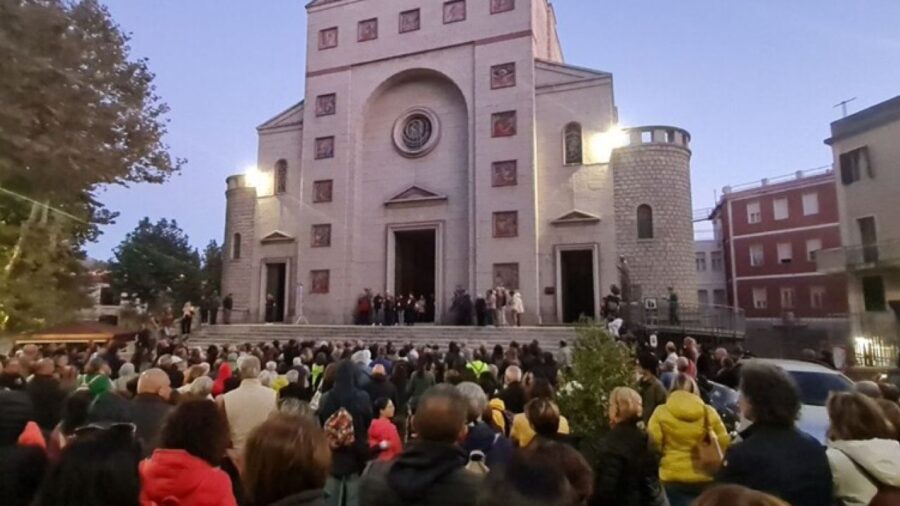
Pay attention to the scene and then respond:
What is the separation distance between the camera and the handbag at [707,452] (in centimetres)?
369

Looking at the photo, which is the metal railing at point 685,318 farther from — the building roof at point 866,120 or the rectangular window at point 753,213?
the rectangular window at point 753,213

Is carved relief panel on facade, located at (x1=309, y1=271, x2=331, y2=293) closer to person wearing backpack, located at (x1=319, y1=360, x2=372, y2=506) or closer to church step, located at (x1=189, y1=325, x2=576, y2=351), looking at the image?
church step, located at (x1=189, y1=325, x2=576, y2=351)

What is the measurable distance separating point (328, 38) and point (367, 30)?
7.67 ft

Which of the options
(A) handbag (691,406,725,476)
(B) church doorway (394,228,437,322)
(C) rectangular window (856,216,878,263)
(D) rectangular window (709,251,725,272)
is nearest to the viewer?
(A) handbag (691,406,725,476)

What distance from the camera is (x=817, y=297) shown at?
30797 millimetres

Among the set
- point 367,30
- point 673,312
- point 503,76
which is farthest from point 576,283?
point 367,30

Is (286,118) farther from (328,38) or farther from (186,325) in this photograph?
(186,325)

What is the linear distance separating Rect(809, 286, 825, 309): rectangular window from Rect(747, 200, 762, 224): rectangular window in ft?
18.2

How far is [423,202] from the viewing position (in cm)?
2530

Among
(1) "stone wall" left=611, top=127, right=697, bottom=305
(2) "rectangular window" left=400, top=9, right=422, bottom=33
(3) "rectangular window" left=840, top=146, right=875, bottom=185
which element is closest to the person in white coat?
(1) "stone wall" left=611, top=127, right=697, bottom=305

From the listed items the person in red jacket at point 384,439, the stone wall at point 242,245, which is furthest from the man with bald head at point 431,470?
the stone wall at point 242,245

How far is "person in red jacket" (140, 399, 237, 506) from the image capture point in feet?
6.99

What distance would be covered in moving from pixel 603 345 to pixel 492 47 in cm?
2183

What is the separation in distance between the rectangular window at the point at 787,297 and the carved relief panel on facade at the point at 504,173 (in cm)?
1992
